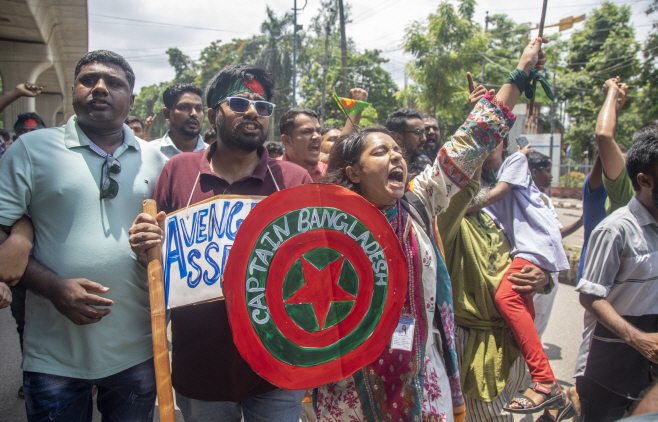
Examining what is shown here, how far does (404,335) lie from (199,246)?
85cm

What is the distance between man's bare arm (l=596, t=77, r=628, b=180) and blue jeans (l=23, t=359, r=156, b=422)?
2.66 m

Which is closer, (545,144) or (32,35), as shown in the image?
(32,35)

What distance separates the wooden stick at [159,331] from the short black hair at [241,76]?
0.65m

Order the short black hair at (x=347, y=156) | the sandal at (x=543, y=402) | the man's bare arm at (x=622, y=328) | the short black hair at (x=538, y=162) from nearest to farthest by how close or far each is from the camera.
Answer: the short black hair at (x=347, y=156)
the man's bare arm at (x=622, y=328)
the sandal at (x=543, y=402)
the short black hair at (x=538, y=162)

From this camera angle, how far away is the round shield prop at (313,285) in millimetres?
1501

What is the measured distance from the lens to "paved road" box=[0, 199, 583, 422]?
3260 millimetres

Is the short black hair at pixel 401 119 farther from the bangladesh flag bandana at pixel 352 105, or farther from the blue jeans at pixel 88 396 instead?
the blue jeans at pixel 88 396

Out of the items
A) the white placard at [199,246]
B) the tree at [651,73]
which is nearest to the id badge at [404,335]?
the white placard at [199,246]

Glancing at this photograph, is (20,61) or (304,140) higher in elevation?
(20,61)

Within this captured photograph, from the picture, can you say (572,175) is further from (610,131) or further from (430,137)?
(610,131)

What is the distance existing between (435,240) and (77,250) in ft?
4.81

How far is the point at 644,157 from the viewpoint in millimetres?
2158

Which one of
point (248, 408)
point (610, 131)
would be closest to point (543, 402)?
point (610, 131)

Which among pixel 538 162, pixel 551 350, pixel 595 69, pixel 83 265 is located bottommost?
pixel 551 350
